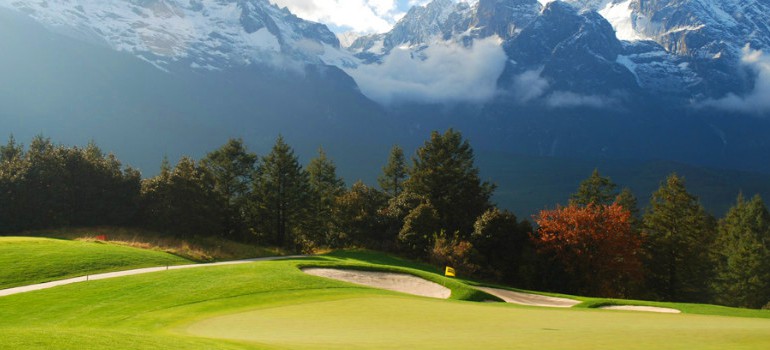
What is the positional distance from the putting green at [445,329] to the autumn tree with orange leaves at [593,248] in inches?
1146

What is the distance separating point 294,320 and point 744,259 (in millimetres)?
50719

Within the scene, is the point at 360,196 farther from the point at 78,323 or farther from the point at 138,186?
the point at 78,323

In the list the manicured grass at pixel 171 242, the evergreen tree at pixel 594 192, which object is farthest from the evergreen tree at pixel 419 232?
the evergreen tree at pixel 594 192

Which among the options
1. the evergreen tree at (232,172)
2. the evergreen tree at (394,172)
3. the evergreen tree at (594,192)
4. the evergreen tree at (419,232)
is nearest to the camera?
the evergreen tree at (419,232)

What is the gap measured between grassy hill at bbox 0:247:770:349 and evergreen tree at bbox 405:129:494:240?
93.9 feet

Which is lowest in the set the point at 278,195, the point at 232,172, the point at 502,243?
the point at 502,243

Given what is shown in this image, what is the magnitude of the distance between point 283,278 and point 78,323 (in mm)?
10848

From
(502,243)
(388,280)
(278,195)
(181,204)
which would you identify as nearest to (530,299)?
(388,280)

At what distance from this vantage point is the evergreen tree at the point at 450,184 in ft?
200

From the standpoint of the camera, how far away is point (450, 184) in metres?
63.5

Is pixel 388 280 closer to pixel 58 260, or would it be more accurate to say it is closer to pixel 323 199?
pixel 58 260

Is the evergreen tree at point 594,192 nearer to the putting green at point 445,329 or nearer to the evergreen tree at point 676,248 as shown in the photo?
the evergreen tree at point 676,248

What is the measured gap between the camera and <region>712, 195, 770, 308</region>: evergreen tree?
5300 centimetres

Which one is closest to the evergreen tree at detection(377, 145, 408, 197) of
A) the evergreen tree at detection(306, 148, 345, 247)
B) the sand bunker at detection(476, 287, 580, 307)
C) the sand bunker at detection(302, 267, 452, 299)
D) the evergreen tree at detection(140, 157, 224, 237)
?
the evergreen tree at detection(306, 148, 345, 247)
